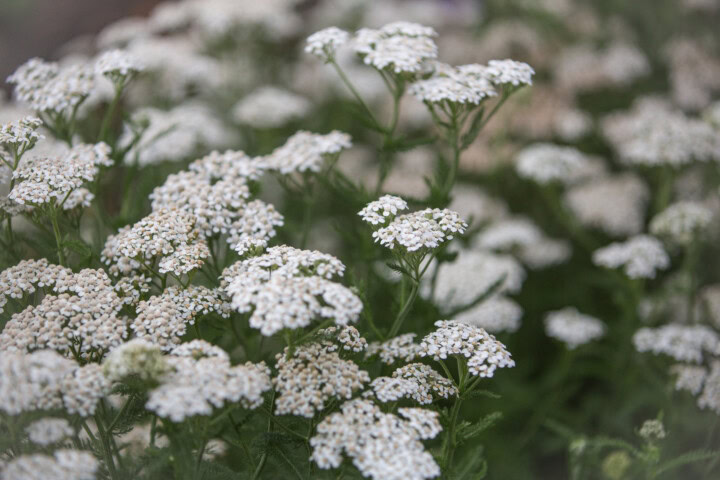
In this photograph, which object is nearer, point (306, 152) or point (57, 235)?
point (57, 235)

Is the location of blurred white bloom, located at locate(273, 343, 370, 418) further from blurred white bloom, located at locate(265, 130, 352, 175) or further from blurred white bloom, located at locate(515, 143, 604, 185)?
blurred white bloom, located at locate(515, 143, 604, 185)

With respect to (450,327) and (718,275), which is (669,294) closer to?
(718,275)

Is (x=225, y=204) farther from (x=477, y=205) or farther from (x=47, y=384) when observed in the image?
(x=477, y=205)

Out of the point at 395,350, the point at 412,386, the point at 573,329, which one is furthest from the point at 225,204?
the point at 573,329

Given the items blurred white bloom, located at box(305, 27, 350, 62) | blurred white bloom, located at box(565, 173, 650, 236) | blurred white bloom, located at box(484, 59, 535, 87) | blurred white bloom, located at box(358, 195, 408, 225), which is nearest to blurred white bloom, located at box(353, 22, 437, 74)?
blurred white bloom, located at box(305, 27, 350, 62)

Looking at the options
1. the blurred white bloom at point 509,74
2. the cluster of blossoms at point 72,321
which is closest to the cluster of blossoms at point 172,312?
the cluster of blossoms at point 72,321

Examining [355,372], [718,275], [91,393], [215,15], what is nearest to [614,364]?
[718,275]
